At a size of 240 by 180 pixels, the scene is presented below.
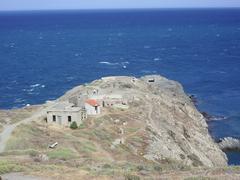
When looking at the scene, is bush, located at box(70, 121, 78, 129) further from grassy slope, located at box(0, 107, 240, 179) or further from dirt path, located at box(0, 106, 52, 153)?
dirt path, located at box(0, 106, 52, 153)

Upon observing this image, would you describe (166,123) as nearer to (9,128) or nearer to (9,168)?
(9,128)

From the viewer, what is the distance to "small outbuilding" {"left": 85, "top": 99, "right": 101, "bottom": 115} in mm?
77562

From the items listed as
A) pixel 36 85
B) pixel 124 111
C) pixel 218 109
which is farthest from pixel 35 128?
pixel 36 85

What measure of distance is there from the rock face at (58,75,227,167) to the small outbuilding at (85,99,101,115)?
21.3 feet

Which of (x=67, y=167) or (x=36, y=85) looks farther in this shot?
(x=36, y=85)

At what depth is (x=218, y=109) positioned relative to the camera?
381 feet

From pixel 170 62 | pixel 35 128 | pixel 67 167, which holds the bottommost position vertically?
pixel 170 62

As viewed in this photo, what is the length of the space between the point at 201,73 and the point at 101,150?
10168 centimetres

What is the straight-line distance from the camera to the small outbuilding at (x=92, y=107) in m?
77.6

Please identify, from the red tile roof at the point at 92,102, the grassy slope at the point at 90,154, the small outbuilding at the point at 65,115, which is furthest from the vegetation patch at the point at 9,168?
the red tile roof at the point at 92,102

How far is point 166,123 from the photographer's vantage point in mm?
83812

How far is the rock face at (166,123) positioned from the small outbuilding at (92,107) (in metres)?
6.50

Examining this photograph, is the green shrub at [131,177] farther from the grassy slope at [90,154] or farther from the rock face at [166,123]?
the rock face at [166,123]

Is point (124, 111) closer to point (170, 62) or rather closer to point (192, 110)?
point (192, 110)
